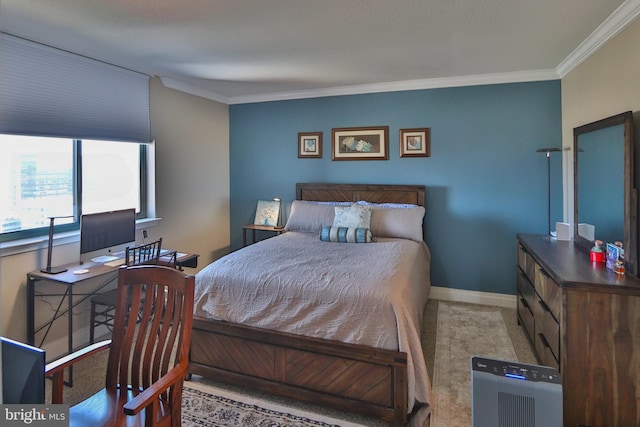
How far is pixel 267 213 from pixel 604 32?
3.71 metres

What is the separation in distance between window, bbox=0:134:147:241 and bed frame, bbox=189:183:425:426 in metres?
1.63

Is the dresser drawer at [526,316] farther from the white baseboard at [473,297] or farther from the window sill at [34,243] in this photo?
the window sill at [34,243]

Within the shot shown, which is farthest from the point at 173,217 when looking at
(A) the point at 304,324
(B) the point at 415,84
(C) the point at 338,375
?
(B) the point at 415,84

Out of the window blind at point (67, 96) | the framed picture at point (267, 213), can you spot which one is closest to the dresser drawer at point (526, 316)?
the framed picture at point (267, 213)

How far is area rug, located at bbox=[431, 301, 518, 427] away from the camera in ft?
7.54

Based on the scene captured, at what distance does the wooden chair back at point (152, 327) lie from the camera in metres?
1.62

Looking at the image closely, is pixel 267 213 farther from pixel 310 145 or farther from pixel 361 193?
pixel 361 193

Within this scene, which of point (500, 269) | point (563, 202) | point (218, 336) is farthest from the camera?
point (500, 269)

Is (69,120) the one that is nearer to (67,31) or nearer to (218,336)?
(67,31)

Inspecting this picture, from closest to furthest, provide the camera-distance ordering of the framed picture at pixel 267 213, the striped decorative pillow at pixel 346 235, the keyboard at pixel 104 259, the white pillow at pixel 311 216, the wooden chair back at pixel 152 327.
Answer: the wooden chair back at pixel 152 327 → the keyboard at pixel 104 259 → the striped decorative pillow at pixel 346 235 → the white pillow at pixel 311 216 → the framed picture at pixel 267 213

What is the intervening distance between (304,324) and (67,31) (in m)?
2.63

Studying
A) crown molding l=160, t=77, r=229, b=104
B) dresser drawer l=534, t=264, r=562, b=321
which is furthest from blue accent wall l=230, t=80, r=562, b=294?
dresser drawer l=534, t=264, r=562, b=321

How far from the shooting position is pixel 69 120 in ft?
10.0

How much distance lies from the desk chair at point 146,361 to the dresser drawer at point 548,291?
6.56ft
